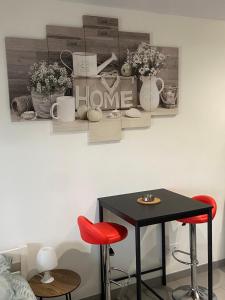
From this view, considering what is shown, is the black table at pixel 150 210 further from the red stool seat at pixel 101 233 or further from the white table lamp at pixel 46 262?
the white table lamp at pixel 46 262

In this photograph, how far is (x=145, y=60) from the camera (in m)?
2.84

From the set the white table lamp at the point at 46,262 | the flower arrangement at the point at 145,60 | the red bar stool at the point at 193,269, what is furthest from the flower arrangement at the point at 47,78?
the red bar stool at the point at 193,269

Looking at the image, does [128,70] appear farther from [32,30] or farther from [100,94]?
[32,30]

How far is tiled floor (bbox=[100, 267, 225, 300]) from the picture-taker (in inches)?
118

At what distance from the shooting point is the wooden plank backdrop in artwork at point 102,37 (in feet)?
8.69

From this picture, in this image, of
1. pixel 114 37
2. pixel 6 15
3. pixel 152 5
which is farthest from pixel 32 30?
pixel 152 5

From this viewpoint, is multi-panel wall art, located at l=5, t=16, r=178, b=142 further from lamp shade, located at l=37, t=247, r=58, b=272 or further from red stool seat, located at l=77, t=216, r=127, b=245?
lamp shade, located at l=37, t=247, r=58, b=272

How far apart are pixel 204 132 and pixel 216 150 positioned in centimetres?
24

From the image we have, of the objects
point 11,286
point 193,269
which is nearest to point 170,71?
point 193,269

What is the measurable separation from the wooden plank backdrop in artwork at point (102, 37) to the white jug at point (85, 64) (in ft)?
0.12

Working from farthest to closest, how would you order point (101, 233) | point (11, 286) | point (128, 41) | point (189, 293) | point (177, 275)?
point (177, 275) < point (189, 293) < point (128, 41) < point (101, 233) < point (11, 286)

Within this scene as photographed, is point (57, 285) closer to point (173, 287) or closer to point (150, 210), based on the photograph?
point (150, 210)

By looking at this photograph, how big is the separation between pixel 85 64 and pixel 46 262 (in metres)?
1.51

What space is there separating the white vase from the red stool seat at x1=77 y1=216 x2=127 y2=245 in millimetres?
1079
